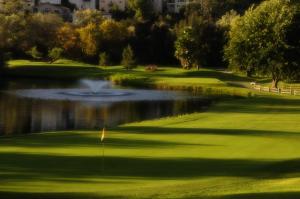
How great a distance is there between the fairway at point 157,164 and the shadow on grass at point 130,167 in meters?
0.04

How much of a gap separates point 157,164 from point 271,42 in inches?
2103

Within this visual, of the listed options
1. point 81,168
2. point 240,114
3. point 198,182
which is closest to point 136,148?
point 81,168

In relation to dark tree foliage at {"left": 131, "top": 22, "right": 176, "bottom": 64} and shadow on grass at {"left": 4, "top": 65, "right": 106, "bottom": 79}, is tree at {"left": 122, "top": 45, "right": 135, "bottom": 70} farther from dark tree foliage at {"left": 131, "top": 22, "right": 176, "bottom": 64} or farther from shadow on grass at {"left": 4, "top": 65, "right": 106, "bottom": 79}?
dark tree foliage at {"left": 131, "top": 22, "right": 176, "bottom": 64}

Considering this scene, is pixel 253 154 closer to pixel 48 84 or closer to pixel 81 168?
pixel 81 168

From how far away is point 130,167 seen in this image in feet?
78.1

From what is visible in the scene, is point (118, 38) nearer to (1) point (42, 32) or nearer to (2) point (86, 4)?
(1) point (42, 32)

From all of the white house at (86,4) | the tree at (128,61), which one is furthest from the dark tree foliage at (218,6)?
the tree at (128,61)

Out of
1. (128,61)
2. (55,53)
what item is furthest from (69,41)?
(128,61)

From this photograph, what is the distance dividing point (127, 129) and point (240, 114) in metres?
14.2

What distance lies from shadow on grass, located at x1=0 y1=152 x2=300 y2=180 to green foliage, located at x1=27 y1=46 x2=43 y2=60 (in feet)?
291

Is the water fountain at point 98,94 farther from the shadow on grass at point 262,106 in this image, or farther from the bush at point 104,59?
the bush at point 104,59

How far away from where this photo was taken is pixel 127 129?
3916 centimetres

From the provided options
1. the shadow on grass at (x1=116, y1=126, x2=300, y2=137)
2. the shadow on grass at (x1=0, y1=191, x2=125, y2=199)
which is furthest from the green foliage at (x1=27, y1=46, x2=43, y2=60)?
the shadow on grass at (x1=0, y1=191, x2=125, y2=199)

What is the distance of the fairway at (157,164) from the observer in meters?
20.1
